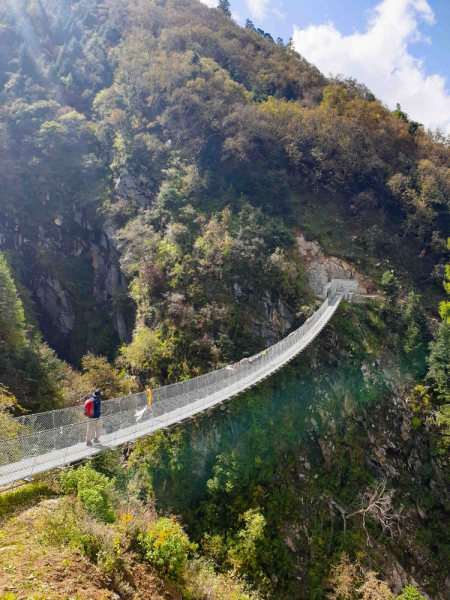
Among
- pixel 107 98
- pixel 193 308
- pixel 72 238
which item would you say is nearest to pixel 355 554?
pixel 193 308

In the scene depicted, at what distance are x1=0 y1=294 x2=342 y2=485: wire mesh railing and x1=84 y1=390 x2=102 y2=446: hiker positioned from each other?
0.15 meters

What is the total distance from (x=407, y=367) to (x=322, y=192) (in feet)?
46.3

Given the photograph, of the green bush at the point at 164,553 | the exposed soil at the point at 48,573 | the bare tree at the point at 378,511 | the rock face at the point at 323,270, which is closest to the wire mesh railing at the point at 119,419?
the exposed soil at the point at 48,573

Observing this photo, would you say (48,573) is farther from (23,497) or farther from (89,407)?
(89,407)

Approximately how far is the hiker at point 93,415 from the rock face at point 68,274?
15.1m

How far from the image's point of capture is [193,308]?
1552 centimetres

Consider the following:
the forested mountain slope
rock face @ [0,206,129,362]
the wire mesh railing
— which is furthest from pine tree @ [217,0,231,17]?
the wire mesh railing

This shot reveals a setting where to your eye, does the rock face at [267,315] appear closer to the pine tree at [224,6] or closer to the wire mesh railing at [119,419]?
the wire mesh railing at [119,419]

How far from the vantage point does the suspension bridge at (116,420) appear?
6445mm

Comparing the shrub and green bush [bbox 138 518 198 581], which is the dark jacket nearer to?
green bush [bbox 138 518 198 581]

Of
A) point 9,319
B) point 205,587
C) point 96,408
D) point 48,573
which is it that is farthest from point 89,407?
point 9,319

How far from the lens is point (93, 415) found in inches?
291

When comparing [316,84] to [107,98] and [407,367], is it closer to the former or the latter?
[107,98]

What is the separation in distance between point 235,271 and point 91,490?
11443 mm
